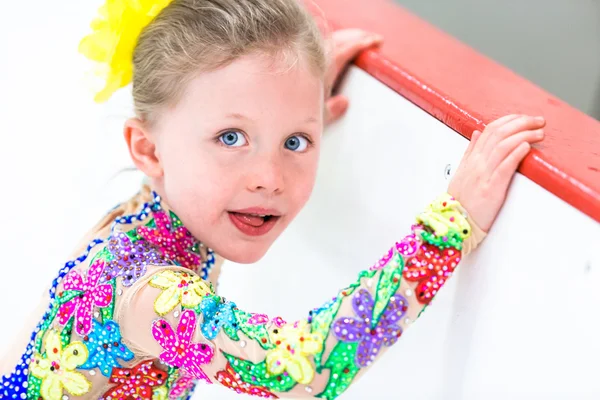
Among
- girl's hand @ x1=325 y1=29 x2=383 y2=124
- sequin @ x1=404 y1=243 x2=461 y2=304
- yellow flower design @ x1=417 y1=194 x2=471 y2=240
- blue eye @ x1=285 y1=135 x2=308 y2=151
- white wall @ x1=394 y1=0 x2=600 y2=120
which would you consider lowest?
sequin @ x1=404 y1=243 x2=461 y2=304

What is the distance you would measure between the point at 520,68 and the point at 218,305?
4.52 ft

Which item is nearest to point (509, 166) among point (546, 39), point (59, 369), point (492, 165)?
point (492, 165)

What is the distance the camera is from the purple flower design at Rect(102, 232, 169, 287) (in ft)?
3.09

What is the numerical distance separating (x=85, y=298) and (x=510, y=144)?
53cm

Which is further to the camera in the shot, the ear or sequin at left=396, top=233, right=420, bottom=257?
the ear

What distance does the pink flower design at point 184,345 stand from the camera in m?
0.87

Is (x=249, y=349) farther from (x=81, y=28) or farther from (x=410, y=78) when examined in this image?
(x=81, y=28)

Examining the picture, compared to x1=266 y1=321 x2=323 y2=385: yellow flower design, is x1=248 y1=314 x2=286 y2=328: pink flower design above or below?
above

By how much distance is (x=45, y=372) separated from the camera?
103 cm

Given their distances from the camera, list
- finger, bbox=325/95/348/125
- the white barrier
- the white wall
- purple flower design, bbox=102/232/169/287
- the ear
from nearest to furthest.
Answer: the white barrier < purple flower design, bbox=102/232/169/287 < the ear < finger, bbox=325/95/348/125 < the white wall

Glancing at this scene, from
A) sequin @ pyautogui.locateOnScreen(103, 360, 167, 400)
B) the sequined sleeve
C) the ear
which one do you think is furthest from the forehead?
sequin @ pyautogui.locateOnScreen(103, 360, 167, 400)

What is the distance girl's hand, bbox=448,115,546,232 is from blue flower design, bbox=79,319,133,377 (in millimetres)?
422

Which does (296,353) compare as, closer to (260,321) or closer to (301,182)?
(260,321)

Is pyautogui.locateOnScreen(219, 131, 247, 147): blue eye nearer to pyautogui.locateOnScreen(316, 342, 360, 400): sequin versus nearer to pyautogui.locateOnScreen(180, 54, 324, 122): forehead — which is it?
pyautogui.locateOnScreen(180, 54, 324, 122): forehead
